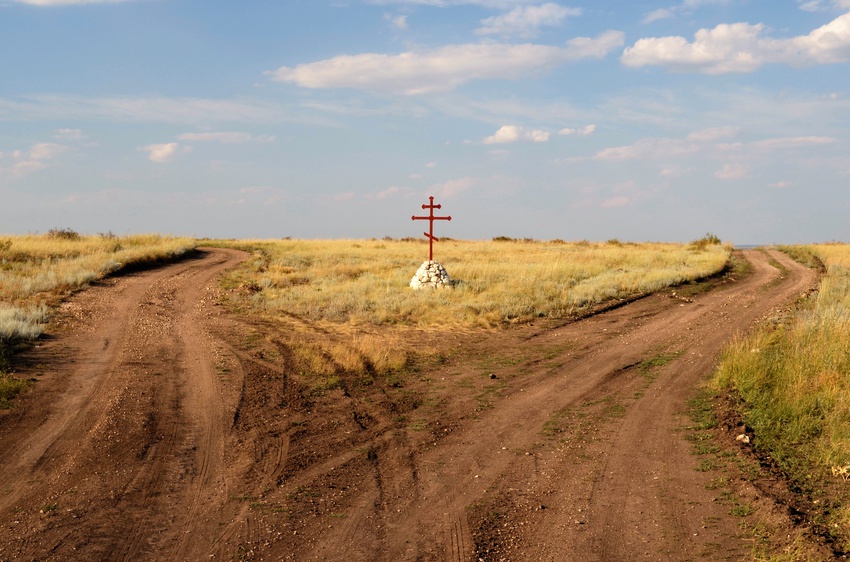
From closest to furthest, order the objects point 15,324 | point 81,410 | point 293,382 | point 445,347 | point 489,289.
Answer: point 81,410, point 293,382, point 15,324, point 445,347, point 489,289

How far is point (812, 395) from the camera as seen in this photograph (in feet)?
29.9

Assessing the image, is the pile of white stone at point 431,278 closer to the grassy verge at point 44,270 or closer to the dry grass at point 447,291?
the dry grass at point 447,291

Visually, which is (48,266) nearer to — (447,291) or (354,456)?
(447,291)

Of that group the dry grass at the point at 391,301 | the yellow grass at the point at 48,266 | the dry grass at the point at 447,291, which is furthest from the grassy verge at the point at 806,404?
the yellow grass at the point at 48,266

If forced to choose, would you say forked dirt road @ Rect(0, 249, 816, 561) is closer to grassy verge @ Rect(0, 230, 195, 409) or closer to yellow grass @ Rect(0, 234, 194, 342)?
grassy verge @ Rect(0, 230, 195, 409)

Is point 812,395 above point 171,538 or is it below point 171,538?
above

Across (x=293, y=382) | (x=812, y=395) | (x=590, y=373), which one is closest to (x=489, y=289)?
(x=590, y=373)

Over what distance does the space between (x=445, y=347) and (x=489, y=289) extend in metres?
7.57

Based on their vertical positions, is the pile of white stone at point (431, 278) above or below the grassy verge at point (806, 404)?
above

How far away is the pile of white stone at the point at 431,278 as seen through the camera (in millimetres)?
22500

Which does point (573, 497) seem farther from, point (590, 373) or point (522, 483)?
point (590, 373)

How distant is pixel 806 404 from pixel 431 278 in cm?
1477

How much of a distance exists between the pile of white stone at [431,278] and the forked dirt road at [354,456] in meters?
7.37

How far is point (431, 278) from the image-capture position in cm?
2266
